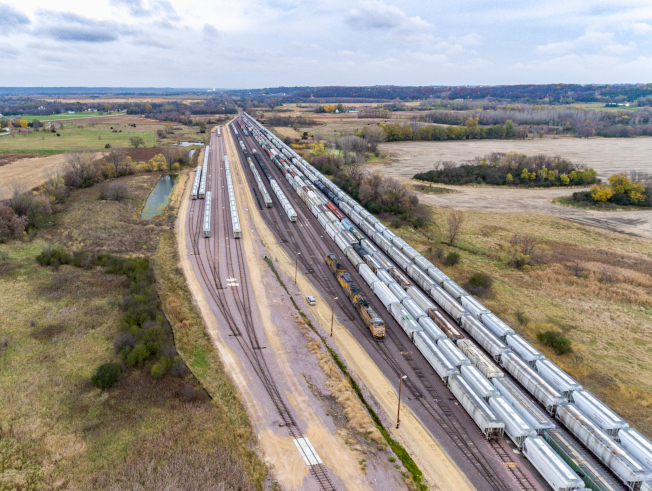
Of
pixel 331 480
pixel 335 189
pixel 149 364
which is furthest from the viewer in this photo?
A: pixel 335 189

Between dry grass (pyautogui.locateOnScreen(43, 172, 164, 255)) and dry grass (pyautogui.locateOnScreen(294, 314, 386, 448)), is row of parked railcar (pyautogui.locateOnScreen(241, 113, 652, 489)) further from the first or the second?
dry grass (pyautogui.locateOnScreen(43, 172, 164, 255))

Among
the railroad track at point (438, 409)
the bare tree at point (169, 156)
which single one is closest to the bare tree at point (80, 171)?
the bare tree at point (169, 156)

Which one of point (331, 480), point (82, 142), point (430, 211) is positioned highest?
point (82, 142)

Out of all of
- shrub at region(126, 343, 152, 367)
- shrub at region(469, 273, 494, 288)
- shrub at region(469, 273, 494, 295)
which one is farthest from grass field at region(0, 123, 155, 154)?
shrub at region(469, 273, 494, 295)

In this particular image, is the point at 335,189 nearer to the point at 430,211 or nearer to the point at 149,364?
the point at 430,211

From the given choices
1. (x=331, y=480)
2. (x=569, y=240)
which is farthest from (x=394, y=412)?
(x=569, y=240)

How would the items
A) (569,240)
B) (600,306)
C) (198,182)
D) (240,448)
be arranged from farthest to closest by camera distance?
(198,182) < (569,240) < (600,306) < (240,448)
